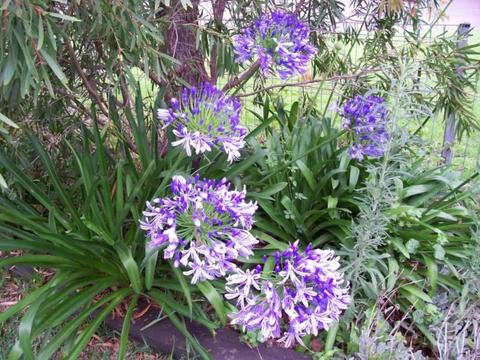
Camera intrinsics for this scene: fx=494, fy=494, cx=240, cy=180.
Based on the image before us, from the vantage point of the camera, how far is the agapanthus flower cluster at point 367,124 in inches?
83.7

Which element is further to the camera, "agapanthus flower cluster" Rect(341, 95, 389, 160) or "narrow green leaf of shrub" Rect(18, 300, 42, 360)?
"agapanthus flower cluster" Rect(341, 95, 389, 160)

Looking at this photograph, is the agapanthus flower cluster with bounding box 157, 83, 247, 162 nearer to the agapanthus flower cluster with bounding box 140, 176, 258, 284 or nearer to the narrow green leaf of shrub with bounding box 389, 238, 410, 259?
the agapanthus flower cluster with bounding box 140, 176, 258, 284

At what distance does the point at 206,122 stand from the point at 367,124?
2.64ft

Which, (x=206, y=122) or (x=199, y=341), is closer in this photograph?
(x=206, y=122)

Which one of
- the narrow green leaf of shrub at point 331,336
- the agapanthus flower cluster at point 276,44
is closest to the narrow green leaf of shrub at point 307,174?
the agapanthus flower cluster at point 276,44

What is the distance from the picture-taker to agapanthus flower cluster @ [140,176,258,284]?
1.61 m

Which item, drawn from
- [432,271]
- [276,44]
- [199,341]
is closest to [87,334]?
[199,341]

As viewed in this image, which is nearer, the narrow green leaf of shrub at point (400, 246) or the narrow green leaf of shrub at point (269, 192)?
the narrow green leaf of shrub at point (400, 246)

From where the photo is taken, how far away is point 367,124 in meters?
2.18

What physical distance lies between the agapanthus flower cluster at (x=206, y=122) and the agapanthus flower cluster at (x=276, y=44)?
300 millimetres

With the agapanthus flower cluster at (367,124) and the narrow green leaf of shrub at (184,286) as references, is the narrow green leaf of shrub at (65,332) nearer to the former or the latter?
the narrow green leaf of shrub at (184,286)

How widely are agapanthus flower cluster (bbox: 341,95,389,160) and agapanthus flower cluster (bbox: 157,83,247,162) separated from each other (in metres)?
0.64

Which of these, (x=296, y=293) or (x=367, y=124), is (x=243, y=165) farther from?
(x=296, y=293)

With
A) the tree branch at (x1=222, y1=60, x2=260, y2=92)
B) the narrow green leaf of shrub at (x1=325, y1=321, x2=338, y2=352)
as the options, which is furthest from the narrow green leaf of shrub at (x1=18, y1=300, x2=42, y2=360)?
the tree branch at (x1=222, y1=60, x2=260, y2=92)
